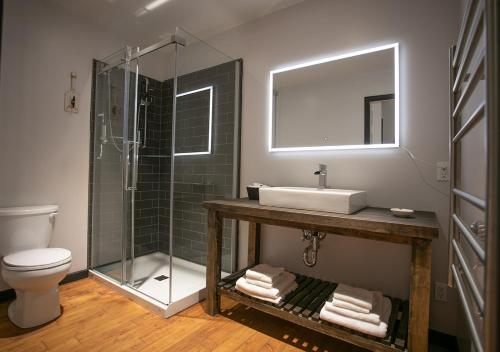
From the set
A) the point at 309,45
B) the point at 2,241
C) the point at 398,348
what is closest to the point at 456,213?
the point at 398,348

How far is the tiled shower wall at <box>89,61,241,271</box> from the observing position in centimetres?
246

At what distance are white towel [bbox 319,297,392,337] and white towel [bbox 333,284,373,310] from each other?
0.09 meters

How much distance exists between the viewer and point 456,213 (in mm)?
1194

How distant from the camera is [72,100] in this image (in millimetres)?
2418

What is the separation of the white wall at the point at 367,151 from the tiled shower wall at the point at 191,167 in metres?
0.17

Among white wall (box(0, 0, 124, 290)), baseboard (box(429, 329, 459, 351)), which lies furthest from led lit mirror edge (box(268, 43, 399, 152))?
white wall (box(0, 0, 124, 290))

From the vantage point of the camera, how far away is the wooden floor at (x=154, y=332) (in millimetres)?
1594

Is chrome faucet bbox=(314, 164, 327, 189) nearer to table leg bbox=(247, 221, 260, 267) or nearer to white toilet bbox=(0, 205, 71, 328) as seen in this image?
table leg bbox=(247, 221, 260, 267)

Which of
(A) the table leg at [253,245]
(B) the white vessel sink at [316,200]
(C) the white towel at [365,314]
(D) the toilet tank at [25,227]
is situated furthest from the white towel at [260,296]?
(D) the toilet tank at [25,227]

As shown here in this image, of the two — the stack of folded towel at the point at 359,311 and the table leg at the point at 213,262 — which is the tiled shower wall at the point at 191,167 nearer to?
the table leg at the point at 213,262

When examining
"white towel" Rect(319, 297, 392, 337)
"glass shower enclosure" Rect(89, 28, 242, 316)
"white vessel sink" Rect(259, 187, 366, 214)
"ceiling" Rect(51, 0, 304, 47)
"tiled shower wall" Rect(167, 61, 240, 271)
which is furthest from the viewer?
A: "tiled shower wall" Rect(167, 61, 240, 271)

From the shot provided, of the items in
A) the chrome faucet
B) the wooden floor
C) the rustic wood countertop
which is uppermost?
the chrome faucet

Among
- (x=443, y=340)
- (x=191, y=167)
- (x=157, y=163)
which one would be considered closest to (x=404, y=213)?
(x=443, y=340)

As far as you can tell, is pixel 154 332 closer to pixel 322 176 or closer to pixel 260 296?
pixel 260 296
